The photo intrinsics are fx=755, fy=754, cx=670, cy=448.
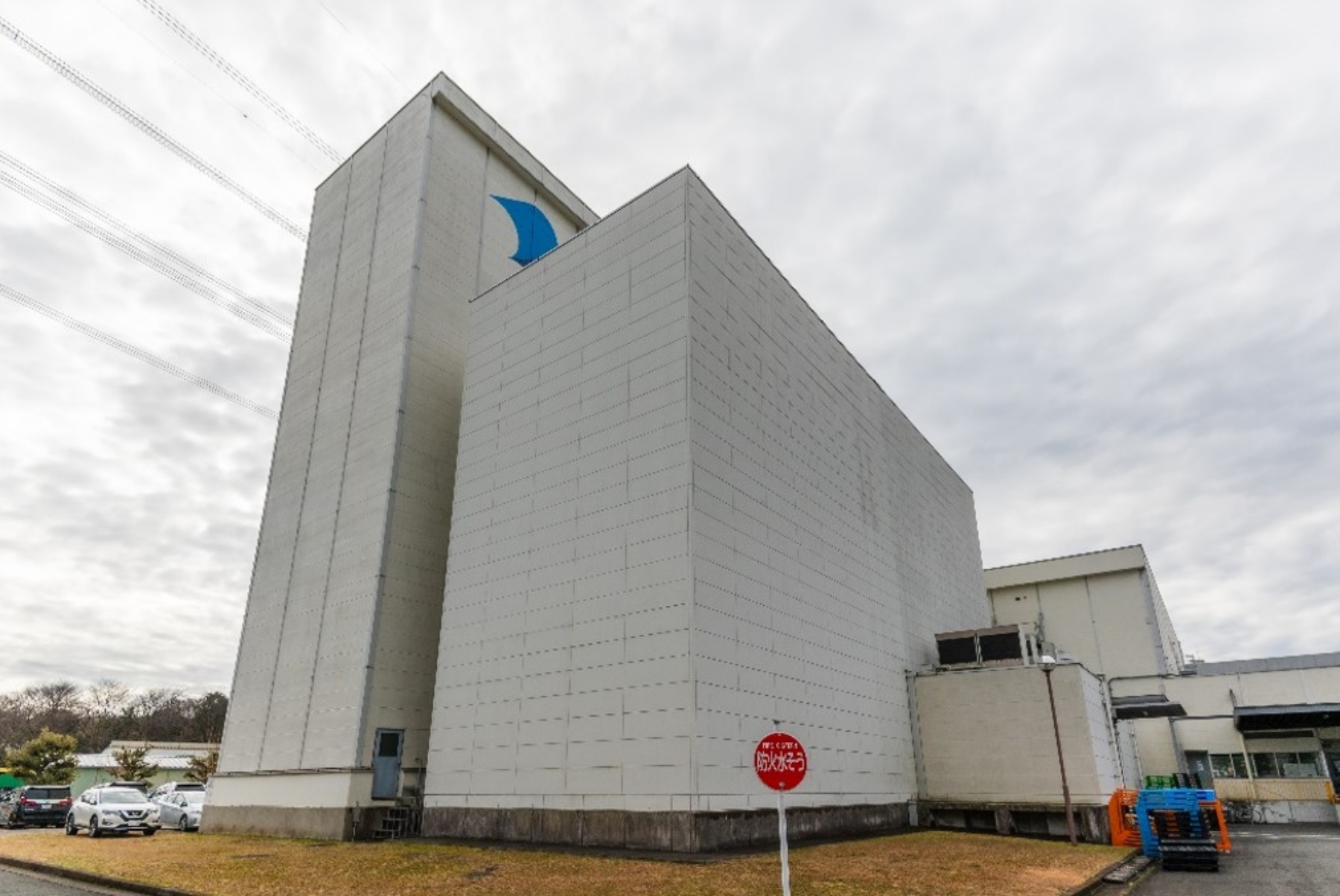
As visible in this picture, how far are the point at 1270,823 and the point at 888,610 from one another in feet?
88.9

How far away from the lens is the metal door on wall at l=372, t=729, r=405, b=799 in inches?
915

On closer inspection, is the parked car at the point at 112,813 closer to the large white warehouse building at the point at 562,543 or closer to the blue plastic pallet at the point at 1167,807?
the large white warehouse building at the point at 562,543

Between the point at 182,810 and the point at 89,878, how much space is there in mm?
17899

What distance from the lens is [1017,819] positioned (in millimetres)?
25516

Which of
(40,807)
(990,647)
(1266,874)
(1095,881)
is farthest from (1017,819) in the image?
(40,807)

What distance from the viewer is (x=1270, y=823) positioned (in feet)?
127

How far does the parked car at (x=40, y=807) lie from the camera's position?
31.3 metres

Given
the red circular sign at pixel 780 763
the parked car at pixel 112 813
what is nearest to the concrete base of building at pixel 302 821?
the parked car at pixel 112 813

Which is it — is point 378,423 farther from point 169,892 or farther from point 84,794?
point 169,892

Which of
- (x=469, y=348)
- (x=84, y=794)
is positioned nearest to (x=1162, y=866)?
(x=469, y=348)

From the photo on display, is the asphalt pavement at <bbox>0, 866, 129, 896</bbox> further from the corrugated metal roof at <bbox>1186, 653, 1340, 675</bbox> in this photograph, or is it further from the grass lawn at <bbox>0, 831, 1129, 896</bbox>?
the corrugated metal roof at <bbox>1186, 653, 1340, 675</bbox>

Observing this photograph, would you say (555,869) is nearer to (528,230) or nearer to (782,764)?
(782,764)

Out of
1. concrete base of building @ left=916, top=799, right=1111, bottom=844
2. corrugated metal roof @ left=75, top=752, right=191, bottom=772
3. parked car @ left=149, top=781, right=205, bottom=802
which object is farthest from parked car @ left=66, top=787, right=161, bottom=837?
corrugated metal roof @ left=75, top=752, right=191, bottom=772

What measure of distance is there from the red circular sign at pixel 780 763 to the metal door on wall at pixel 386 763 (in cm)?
1828
